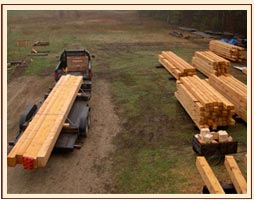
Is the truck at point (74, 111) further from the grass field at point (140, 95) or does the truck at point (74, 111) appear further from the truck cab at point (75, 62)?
the grass field at point (140, 95)

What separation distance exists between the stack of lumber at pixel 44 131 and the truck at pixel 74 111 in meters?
0.40

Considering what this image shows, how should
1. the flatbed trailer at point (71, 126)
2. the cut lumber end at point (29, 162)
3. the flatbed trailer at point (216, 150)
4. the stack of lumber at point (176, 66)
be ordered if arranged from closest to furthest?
1. the cut lumber end at point (29, 162)
2. the flatbed trailer at point (216, 150)
3. the flatbed trailer at point (71, 126)
4. the stack of lumber at point (176, 66)

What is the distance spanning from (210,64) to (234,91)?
4.94 metres

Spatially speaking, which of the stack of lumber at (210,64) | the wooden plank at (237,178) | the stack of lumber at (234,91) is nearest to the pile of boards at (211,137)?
the wooden plank at (237,178)

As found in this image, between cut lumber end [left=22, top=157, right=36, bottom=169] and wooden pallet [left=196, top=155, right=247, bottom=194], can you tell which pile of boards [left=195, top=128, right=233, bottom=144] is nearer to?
wooden pallet [left=196, top=155, right=247, bottom=194]

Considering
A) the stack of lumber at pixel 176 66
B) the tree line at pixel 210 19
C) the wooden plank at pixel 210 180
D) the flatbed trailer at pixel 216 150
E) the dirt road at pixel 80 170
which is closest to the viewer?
the wooden plank at pixel 210 180

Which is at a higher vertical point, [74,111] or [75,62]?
[75,62]

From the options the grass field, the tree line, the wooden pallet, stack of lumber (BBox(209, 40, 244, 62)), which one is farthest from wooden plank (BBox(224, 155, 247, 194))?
the tree line

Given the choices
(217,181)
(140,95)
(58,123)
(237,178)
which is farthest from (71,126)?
(140,95)

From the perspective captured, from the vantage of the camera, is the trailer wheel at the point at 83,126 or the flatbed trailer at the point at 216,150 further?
the trailer wheel at the point at 83,126

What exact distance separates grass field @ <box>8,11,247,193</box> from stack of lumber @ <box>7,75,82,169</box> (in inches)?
82.5

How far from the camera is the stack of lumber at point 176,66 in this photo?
19016mm

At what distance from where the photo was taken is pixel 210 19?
4025 centimetres

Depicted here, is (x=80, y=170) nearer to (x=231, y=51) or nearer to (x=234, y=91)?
(x=234, y=91)
